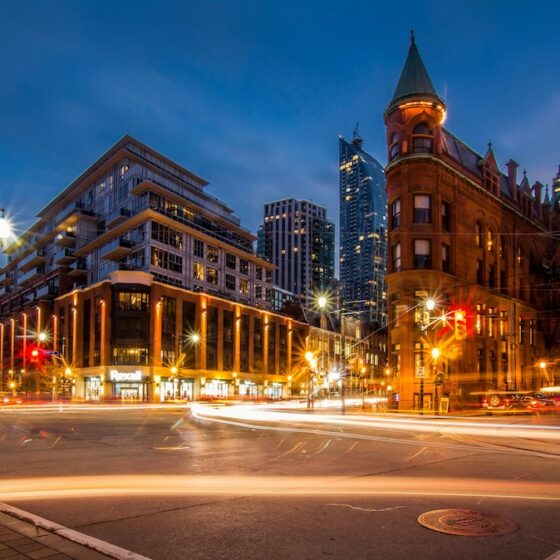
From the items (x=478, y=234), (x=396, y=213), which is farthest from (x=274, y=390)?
(x=396, y=213)

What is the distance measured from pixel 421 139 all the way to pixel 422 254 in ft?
27.9

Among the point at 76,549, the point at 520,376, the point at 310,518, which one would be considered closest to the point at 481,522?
the point at 310,518

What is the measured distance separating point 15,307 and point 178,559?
114529 mm

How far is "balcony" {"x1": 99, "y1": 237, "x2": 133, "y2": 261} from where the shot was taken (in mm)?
80500

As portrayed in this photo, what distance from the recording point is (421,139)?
43.6 m

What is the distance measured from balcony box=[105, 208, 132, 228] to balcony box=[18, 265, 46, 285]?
24.2 meters

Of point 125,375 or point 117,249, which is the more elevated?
point 117,249

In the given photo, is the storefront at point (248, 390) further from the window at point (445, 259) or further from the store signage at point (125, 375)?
the window at point (445, 259)

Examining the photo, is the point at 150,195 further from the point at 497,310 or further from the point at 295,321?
the point at 497,310

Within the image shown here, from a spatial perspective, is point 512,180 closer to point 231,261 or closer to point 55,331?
point 231,261

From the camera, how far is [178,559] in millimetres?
6379

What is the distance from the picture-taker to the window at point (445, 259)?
43.6m

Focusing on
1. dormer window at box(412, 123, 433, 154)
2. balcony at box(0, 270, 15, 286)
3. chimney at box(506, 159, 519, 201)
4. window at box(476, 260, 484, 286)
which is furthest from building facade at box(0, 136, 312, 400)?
chimney at box(506, 159, 519, 201)

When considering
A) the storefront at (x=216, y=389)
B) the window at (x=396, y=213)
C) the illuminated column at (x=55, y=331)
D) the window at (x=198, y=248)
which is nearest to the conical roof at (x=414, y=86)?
the window at (x=396, y=213)
